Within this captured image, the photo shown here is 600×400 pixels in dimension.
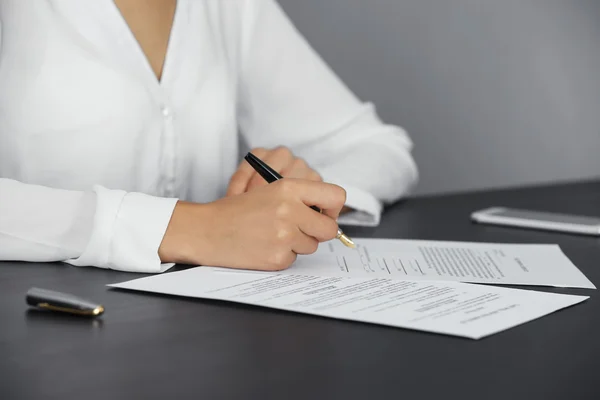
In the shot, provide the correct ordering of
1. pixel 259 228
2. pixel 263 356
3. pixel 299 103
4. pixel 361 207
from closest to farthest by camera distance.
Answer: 1. pixel 263 356
2. pixel 259 228
3. pixel 361 207
4. pixel 299 103

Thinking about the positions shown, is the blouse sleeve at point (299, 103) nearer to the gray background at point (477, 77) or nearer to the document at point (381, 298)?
the document at point (381, 298)

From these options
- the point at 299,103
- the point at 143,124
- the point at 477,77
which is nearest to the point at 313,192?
the point at 143,124

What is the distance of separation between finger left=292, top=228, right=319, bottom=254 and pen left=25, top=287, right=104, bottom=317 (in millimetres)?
297

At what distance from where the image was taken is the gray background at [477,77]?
3000mm

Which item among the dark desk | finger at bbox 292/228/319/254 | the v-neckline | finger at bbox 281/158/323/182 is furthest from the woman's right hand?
the v-neckline

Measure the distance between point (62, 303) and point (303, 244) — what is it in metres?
0.34

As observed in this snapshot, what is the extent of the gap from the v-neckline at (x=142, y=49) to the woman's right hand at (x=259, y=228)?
19.6 inches

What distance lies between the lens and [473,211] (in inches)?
62.8

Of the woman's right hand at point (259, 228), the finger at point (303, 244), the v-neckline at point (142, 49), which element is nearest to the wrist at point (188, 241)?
the woman's right hand at point (259, 228)

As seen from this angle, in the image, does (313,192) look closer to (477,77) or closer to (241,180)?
(241,180)

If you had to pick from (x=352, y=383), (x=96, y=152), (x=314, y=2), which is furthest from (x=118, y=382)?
(x=314, y=2)

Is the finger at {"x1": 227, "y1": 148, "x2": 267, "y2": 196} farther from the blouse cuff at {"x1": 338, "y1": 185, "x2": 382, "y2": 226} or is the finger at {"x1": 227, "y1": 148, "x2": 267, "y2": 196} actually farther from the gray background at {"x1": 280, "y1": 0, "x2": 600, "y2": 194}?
the gray background at {"x1": 280, "y1": 0, "x2": 600, "y2": 194}

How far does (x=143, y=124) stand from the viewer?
1.46 meters

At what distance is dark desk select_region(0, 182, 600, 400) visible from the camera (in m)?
0.62
